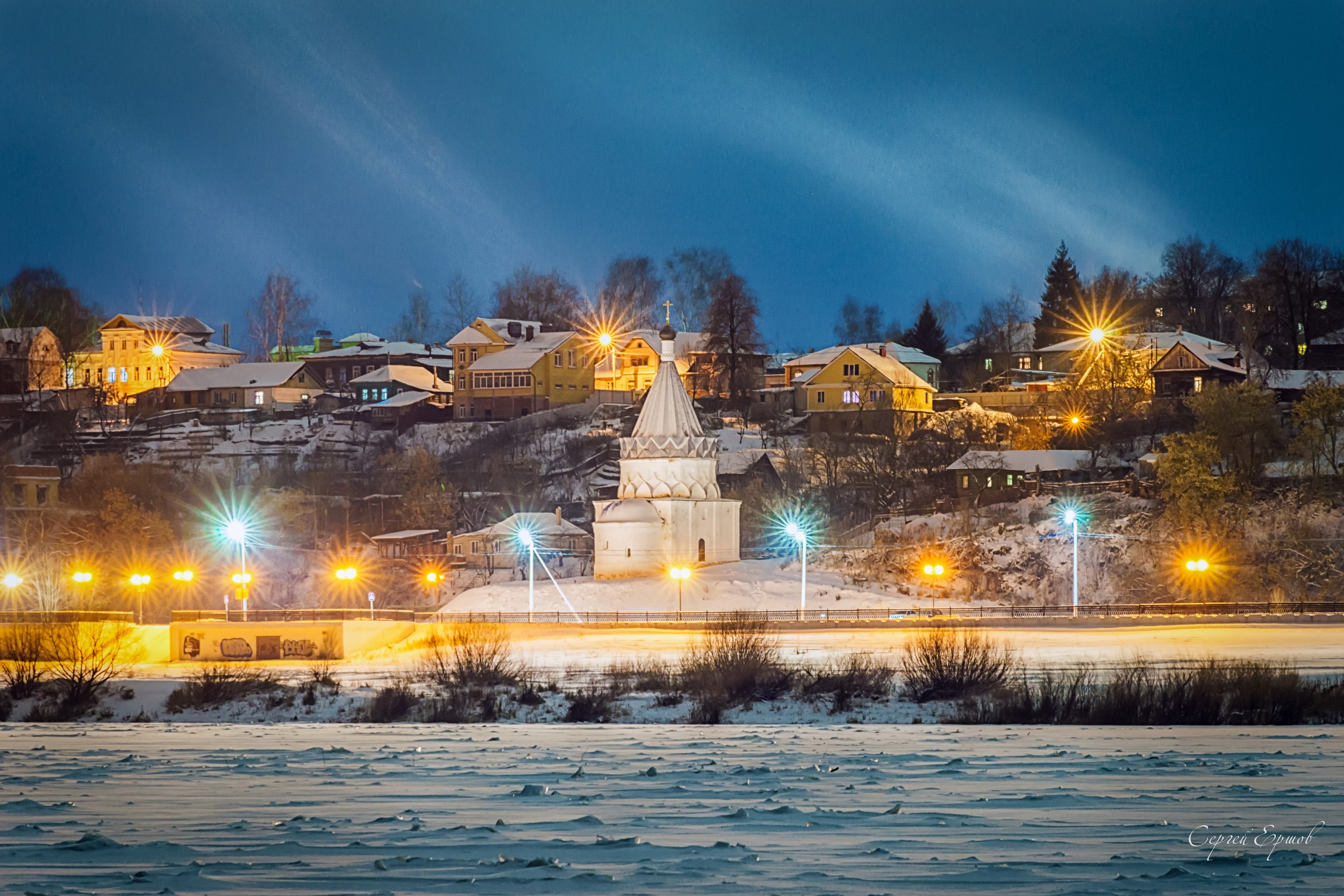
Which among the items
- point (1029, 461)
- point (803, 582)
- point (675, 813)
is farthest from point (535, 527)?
point (675, 813)

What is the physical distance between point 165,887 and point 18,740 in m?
13.0

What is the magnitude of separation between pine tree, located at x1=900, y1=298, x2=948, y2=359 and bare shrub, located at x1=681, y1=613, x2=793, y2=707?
2604 inches

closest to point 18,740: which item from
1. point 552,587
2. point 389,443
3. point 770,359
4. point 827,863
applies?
point 827,863

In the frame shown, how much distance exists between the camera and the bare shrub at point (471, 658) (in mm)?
29812

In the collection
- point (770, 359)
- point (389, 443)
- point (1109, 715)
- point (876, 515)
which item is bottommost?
point (1109, 715)

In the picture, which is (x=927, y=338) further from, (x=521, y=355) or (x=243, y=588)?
(x=243, y=588)

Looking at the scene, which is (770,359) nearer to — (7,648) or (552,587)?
(552,587)

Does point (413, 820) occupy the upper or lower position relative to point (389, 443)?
lower

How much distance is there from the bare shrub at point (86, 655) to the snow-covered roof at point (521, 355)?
4221cm

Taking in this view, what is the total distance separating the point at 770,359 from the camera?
94875 mm

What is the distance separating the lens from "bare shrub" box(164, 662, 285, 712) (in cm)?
2891

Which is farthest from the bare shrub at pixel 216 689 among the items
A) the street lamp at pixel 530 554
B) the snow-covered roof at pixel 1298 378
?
the snow-covered roof at pixel 1298 378

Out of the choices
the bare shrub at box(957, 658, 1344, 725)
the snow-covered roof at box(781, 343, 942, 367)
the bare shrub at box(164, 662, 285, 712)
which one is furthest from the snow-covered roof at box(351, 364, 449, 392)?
the bare shrub at box(957, 658, 1344, 725)

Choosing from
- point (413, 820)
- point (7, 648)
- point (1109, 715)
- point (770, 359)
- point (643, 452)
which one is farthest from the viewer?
point (770, 359)
